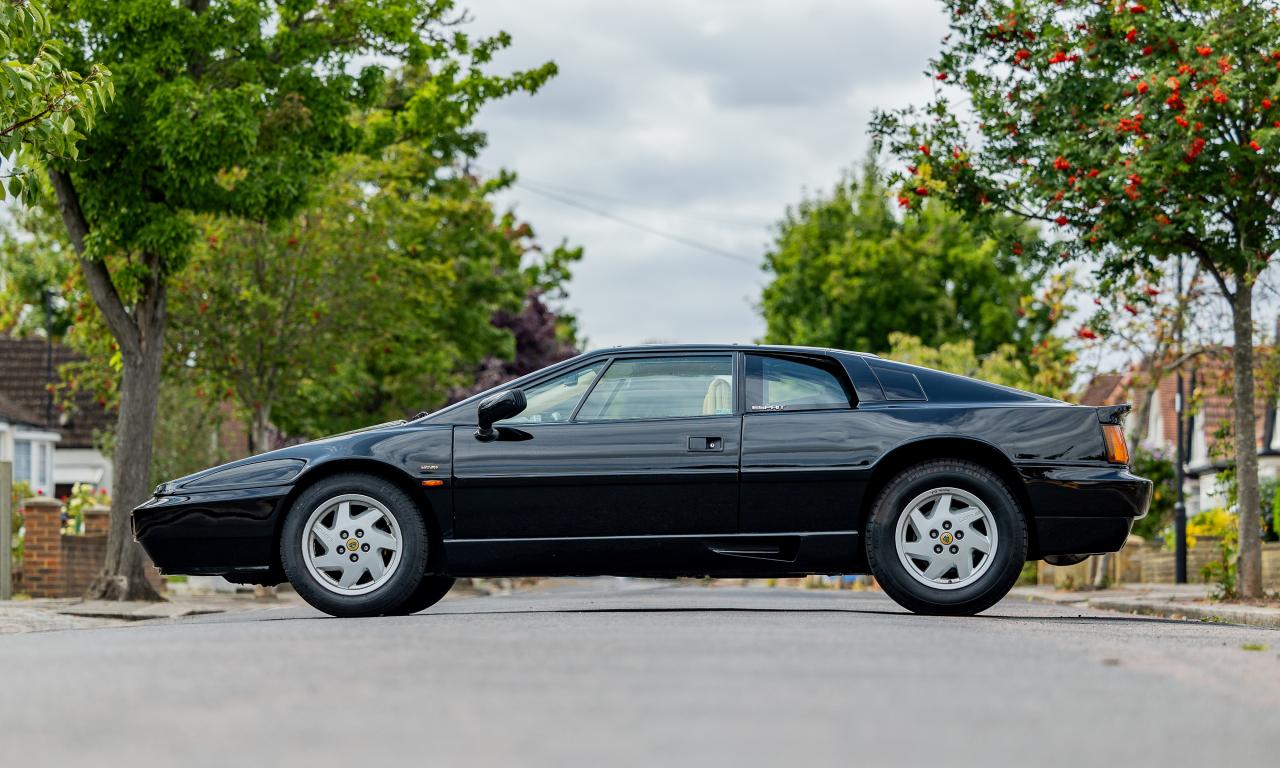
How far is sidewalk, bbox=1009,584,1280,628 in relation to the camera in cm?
1366

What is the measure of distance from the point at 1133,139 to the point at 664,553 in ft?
25.7

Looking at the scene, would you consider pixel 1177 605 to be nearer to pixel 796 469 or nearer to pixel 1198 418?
pixel 796 469

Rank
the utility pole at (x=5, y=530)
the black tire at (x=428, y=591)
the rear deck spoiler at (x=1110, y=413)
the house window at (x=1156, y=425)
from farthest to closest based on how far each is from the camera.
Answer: the house window at (x=1156, y=425) < the utility pole at (x=5, y=530) < the black tire at (x=428, y=591) < the rear deck spoiler at (x=1110, y=413)

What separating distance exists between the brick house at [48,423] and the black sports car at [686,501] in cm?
3839

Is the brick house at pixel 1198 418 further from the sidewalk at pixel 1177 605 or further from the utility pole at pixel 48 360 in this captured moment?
the utility pole at pixel 48 360

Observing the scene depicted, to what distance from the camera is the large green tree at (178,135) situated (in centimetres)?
1684

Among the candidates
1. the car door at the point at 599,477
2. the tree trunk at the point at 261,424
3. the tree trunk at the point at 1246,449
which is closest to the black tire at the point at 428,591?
the car door at the point at 599,477

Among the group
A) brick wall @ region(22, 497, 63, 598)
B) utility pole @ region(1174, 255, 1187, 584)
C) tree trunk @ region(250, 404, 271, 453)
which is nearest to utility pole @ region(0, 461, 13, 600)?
brick wall @ region(22, 497, 63, 598)

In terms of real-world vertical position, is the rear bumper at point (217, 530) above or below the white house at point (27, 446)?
below

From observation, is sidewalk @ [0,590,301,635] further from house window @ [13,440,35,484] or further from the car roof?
house window @ [13,440,35,484]

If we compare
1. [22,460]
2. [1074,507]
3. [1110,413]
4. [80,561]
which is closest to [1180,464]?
[80,561]

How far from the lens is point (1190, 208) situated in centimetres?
1552

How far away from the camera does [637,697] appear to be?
19.3 ft

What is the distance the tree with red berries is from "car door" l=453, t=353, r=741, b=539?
683 cm
